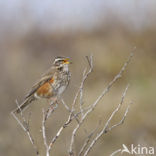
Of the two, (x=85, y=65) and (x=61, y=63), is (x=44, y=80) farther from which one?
(x=85, y=65)

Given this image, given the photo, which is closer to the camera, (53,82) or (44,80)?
(53,82)

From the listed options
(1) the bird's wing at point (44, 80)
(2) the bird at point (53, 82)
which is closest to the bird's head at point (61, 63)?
(2) the bird at point (53, 82)

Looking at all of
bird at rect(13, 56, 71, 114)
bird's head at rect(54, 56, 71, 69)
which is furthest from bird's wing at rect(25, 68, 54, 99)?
bird's head at rect(54, 56, 71, 69)

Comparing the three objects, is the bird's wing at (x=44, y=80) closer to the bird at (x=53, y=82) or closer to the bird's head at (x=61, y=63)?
the bird at (x=53, y=82)

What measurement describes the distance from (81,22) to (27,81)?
625 cm

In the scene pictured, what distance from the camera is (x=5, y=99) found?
1373 cm

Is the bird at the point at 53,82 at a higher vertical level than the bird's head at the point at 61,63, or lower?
lower

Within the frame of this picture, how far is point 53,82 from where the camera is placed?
776cm

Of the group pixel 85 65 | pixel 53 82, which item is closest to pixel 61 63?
pixel 53 82

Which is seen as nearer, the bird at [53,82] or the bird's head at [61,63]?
the bird at [53,82]

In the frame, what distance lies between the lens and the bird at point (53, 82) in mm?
7691

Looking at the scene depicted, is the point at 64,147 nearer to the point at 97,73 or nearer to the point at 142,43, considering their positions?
the point at 97,73

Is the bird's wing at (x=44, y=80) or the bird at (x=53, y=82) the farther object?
the bird's wing at (x=44, y=80)

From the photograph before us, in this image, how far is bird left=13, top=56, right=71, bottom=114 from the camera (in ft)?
25.2
